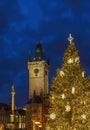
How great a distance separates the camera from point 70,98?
61.9ft

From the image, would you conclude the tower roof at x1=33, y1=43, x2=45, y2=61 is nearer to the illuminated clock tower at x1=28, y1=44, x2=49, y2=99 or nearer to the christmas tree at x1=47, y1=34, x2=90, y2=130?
the illuminated clock tower at x1=28, y1=44, x2=49, y2=99

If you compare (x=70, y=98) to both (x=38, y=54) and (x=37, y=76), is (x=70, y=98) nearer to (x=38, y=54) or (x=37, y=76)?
(x=37, y=76)

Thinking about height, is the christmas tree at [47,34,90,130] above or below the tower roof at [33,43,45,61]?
below

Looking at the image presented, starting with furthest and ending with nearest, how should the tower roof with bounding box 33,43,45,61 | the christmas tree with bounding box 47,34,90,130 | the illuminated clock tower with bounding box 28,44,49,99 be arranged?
the tower roof with bounding box 33,43,45,61 → the illuminated clock tower with bounding box 28,44,49,99 → the christmas tree with bounding box 47,34,90,130

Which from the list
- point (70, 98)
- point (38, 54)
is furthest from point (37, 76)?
point (70, 98)

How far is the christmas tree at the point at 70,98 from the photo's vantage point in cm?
1856

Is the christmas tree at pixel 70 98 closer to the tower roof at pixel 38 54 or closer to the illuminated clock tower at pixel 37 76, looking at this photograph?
the illuminated clock tower at pixel 37 76

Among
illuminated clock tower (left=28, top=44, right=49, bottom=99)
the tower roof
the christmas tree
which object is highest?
the tower roof

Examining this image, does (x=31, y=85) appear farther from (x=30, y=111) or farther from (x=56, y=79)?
(x=56, y=79)

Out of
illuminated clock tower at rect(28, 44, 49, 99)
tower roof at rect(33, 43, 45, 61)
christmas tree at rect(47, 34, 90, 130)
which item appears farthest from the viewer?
tower roof at rect(33, 43, 45, 61)

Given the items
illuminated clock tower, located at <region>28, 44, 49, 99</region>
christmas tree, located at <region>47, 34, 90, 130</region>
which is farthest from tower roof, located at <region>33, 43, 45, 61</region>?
christmas tree, located at <region>47, 34, 90, 130</region>

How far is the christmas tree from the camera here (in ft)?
60.9

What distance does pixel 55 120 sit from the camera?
61.9 ft

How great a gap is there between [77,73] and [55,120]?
282 cm
